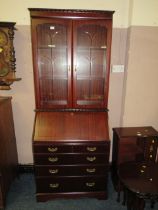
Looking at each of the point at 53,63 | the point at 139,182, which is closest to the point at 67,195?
the point at 139,182

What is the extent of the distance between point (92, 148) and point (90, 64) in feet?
3.36

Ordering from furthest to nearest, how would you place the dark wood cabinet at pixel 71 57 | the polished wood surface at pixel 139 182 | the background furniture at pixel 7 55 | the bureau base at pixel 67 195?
the bureau base at pixel 67 195
the background furniture at pixel 7 55
the dark wood cabinet at pixel 71 57
the polished wood surface at pixel 139 182

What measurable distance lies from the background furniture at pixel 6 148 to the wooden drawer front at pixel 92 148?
83 centimetres

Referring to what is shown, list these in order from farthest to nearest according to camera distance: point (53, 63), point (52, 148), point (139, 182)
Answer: point (53, 63) < point (52, 148) < point (139, 182)

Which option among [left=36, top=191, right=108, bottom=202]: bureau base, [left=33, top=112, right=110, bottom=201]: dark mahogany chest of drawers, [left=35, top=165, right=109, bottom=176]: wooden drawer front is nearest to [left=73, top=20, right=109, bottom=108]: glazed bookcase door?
[left=33, top=112, right=110, bottom=201]: dark mahogany chest of drawers

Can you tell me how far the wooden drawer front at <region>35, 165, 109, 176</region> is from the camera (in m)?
2.09

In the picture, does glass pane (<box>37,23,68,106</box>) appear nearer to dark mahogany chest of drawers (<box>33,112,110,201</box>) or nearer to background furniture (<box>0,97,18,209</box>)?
dark mahogany chest of drawers (<box>33,112,110,201</box>)

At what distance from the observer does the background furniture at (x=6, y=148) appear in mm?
1994

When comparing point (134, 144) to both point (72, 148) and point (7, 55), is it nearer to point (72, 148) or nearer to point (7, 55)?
point (72, 148)

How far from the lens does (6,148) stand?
2131mm

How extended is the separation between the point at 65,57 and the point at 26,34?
618 millimetres

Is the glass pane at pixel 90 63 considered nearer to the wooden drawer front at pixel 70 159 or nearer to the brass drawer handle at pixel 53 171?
the wooden drawer front at pixel 70 159

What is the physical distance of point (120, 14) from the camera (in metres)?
2.25

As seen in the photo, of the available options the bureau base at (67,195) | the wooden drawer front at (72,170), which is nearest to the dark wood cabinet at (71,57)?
the wooden drawer front at (72,170)
